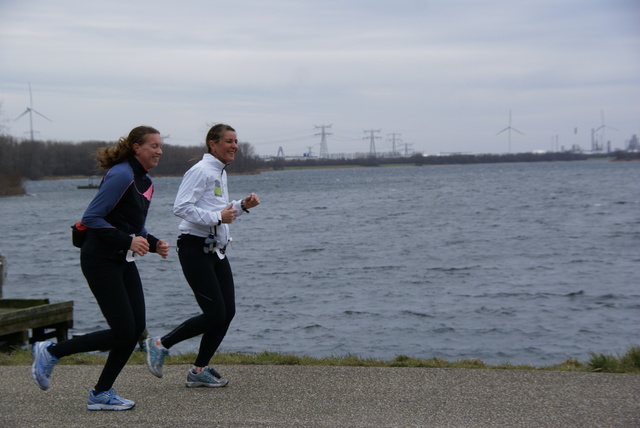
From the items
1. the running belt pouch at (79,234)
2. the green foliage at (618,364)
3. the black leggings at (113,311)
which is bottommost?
the green foliage at (618,364)

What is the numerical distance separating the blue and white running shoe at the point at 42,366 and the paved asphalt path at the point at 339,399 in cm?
22

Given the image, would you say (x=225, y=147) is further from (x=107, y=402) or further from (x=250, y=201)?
(x=107, y=402)

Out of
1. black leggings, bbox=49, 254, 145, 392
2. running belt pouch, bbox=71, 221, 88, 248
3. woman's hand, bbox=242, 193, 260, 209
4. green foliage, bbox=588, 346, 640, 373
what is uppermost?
woman's hand, bbox=242, 193, 260, 209

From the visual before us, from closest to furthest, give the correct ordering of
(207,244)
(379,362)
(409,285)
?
(207,244)
(379,362)
(409,285)

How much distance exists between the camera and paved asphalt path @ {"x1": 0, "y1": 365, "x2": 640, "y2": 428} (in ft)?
17.3

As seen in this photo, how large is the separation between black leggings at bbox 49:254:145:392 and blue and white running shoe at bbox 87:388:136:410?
0.05 m

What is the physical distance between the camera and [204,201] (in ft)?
19.8

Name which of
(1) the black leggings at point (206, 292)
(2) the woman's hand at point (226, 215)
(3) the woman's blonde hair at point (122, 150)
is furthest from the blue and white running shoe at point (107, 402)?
(3) the woman's blonde hair at point (122, 150)

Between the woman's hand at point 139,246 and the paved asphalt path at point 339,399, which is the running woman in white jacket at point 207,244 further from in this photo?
the woman's hand at point 139,246

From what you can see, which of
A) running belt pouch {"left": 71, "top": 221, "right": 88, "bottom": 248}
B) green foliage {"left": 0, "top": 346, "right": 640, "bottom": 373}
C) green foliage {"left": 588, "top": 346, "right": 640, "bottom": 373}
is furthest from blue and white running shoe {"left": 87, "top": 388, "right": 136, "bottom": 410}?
green foliage {"left": 588, "top": 346, "right": 640, "bottom": 373}

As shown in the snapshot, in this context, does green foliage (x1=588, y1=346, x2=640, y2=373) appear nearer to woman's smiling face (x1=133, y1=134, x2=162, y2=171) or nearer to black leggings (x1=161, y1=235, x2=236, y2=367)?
black leggings (x1=161, y1=235, x2=236, y2=367)

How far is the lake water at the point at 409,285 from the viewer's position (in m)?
15.5

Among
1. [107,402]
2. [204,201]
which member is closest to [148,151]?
[204,201]

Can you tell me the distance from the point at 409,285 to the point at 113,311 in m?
17.8
